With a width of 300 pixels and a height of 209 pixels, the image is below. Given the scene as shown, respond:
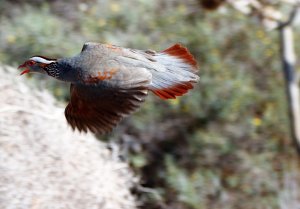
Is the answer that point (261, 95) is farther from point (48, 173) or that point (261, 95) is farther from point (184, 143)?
point (48, 173)

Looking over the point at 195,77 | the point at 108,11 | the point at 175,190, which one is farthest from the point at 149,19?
the point at 195,77

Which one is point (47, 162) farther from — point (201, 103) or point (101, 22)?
point (101, 22)

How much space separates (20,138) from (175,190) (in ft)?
6.53

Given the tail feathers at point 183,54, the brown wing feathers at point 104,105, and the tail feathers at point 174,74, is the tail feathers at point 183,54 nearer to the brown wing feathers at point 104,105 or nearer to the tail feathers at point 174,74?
the tail feathers at point 174,74

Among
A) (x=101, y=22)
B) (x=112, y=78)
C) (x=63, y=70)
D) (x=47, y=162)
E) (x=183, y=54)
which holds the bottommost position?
(x=47, y=162)

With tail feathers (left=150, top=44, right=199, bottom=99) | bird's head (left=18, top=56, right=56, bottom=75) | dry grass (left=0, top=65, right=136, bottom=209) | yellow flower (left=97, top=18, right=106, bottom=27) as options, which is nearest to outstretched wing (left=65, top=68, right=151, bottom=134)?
tail feathers (left=150, top=44, right=199, bottom=99)

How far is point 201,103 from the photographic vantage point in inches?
261

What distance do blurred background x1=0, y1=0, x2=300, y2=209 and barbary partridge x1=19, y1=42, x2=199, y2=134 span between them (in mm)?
1994

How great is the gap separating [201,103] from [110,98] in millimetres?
2889

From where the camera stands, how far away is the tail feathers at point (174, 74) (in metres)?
4.04

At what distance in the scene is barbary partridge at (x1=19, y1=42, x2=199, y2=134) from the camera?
382 centimetres

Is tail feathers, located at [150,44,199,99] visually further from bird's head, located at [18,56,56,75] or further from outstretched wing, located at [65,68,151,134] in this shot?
bird's head, located at [18,56,56,75]

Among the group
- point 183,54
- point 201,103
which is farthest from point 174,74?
point 201,103

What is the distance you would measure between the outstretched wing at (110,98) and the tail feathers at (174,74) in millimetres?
141
